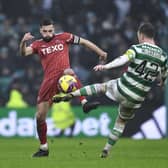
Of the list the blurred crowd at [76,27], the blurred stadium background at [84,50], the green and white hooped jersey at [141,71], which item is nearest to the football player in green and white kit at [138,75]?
the green and white hooped jersey at [141,71]

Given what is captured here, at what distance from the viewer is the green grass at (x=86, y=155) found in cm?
1245

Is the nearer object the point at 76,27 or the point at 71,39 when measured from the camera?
the point at 71,39

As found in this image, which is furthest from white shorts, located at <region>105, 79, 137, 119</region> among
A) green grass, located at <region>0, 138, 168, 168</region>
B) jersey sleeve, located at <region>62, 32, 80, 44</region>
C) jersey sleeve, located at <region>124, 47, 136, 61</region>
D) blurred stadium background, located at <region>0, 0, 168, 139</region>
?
blurred stadium background, located at <region>0, 0, 168, 139</region>

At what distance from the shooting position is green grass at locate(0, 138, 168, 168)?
40.8 ft

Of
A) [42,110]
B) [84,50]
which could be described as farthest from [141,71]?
[84,50]

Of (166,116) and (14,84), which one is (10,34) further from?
(166,116)

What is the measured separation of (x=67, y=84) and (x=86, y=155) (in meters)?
1.33

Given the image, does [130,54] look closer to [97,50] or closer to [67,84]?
[67,84]

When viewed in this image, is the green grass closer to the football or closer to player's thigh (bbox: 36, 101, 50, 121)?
player's thigh (bbox: 36, 101, 50, 121)

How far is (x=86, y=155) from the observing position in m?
14.5

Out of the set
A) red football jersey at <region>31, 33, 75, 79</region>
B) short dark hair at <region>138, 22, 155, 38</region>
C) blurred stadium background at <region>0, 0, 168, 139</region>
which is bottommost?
blurred stadium background at <region>0, 0, 168, 139</region>

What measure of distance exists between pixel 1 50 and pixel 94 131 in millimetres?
4653

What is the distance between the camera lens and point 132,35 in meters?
25.8

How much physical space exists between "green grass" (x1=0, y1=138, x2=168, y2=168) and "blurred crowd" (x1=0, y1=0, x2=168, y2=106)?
603 cm
